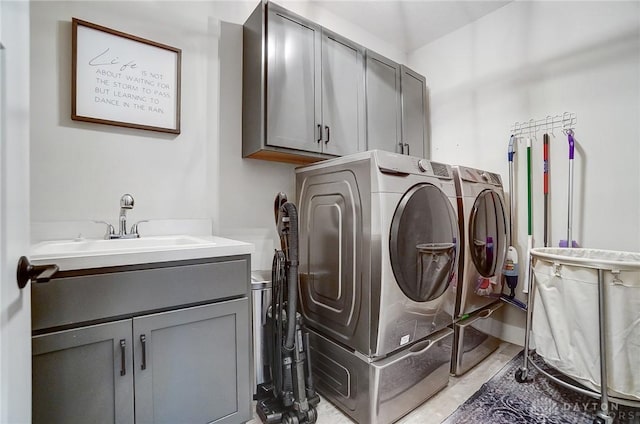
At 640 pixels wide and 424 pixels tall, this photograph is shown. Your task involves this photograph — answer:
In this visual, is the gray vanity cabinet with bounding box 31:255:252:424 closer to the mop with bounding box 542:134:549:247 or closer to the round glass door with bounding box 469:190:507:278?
the round glass door with bounding box 469:190:507:278

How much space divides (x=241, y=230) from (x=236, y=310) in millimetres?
813

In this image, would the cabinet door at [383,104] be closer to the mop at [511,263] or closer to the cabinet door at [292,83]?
the cabinet door at [292,83]

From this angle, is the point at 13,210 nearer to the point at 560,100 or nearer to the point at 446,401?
the point at 446,401

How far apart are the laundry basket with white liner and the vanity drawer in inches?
68.1

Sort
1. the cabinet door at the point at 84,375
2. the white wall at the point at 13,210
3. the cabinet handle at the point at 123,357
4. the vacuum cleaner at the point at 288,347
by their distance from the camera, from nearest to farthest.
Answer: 1. the white wall at the point at 13,210
2. the cabinet door at the point at 84,375
3. the cabinet handle at the point at 123,357
4. the vacuum cleaner at the point at 288,347

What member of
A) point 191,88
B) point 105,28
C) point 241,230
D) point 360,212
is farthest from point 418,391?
point 105,28

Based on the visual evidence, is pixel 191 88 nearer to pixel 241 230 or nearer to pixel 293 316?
pixel 241 230

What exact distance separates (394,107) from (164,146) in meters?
1.89

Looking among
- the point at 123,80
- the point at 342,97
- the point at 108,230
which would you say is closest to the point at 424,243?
the point at 342,97

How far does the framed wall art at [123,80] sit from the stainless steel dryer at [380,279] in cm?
104

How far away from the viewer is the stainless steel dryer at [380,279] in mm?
1482

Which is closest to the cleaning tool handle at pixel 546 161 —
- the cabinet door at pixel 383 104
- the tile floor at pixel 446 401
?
the cabinet door at pixel 383 104

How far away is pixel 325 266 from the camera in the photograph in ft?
5.91

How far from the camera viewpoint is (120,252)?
108 centimetres
